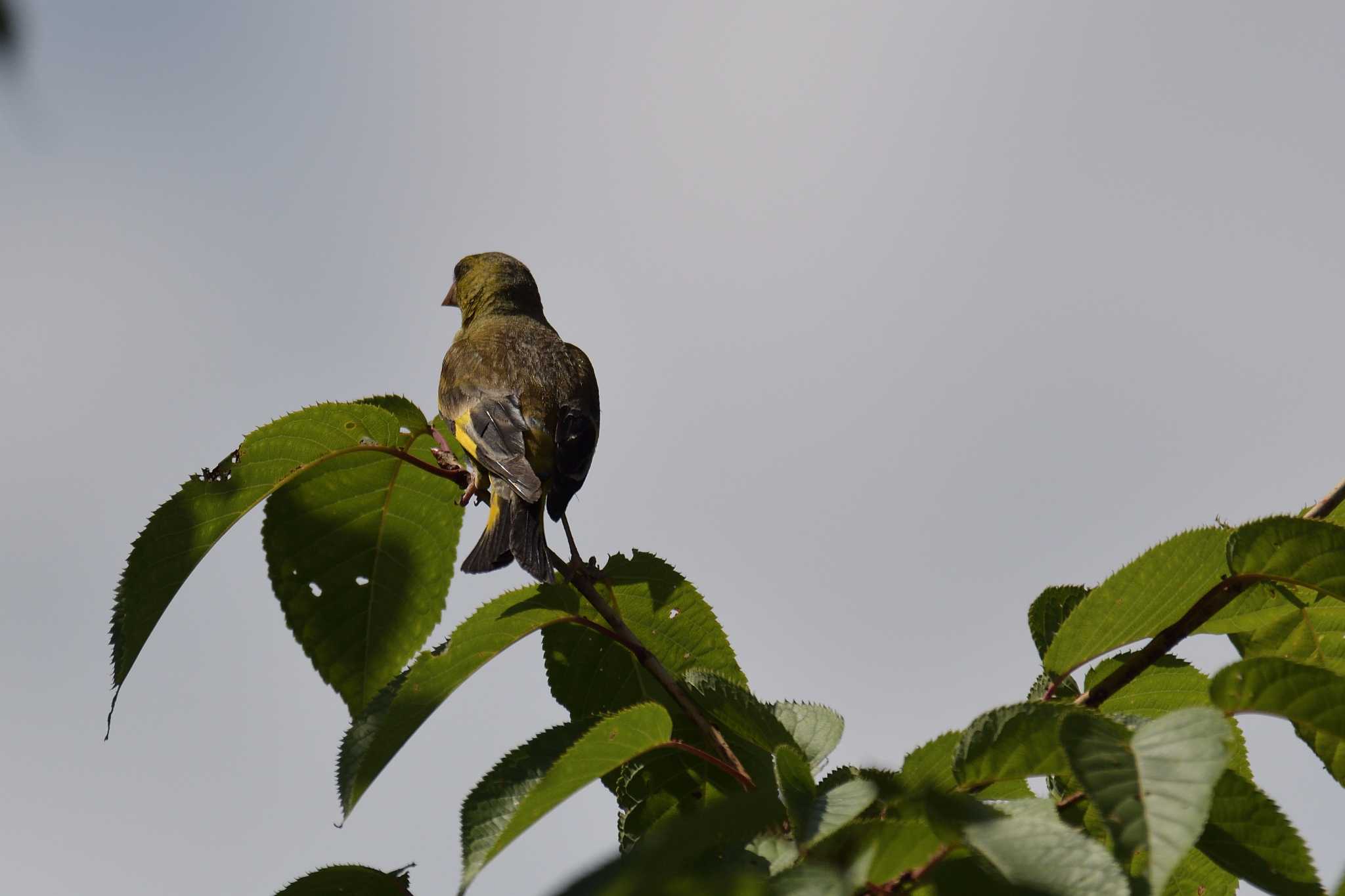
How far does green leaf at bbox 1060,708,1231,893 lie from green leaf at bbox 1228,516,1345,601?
53 cm

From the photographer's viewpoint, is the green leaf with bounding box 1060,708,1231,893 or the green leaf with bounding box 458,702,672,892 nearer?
the green leaf with bounding box 1060,708,1231,893

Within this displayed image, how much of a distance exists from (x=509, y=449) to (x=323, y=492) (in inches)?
71.3

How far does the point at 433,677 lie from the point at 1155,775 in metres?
1.40

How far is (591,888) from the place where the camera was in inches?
47.0

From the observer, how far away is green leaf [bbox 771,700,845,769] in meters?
2.05

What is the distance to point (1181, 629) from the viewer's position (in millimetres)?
2105

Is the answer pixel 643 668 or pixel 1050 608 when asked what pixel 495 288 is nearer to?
pixel 643 668

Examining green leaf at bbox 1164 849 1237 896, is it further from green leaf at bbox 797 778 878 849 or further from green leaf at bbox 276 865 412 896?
green leaf at bbox 276 865 412 896

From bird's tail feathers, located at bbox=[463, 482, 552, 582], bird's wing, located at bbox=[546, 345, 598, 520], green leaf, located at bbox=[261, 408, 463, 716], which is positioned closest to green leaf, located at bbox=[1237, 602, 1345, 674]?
green leaf, located at bbox=[261, 408, 463, 716]

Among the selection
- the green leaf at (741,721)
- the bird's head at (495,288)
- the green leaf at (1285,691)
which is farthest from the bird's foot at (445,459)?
the bird's head at (495,288)

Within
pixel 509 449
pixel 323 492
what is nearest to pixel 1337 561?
pixel 323 492

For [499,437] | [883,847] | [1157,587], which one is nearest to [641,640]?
[1157,587]

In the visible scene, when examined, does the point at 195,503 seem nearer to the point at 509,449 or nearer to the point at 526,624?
the point at 526,624

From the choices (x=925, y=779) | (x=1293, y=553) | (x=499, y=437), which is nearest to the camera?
(x=925, y=779)
